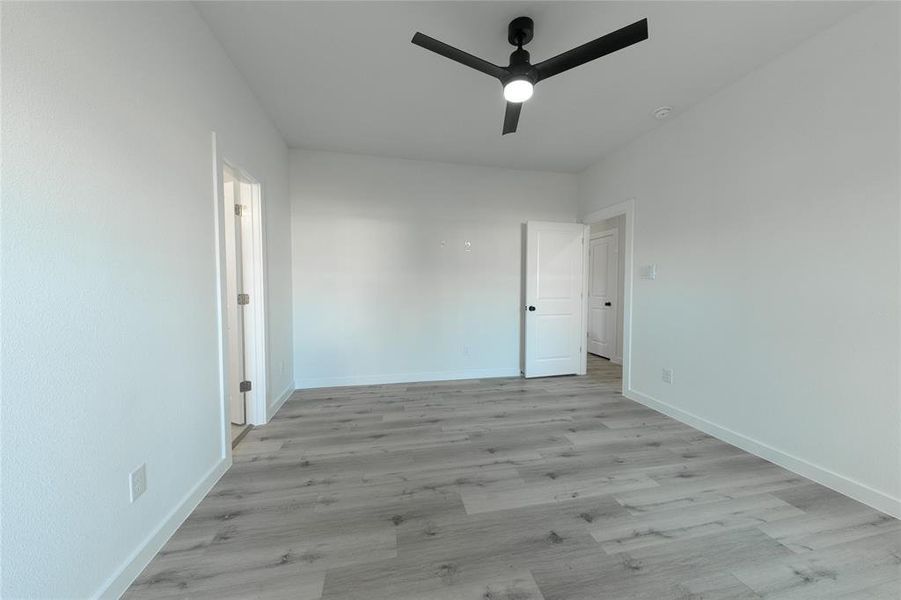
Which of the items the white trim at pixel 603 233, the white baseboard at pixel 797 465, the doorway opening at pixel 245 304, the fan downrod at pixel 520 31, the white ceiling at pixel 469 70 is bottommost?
the white baseboard at pixel 797 465

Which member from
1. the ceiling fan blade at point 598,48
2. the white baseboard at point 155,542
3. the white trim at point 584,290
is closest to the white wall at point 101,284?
the white baseboard at point 155,542

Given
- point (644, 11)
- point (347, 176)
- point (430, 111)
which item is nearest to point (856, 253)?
point (644, 11)

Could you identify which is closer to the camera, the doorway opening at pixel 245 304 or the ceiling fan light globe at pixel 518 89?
the ceiling fan light globe at pixel 518 89

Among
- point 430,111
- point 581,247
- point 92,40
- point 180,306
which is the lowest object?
point 180,306

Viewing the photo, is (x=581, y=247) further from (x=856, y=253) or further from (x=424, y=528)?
(x=424, y=528)

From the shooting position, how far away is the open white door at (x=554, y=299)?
4.04 m

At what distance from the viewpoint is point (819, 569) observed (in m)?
1.33

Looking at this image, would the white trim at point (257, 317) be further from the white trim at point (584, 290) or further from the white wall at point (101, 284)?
the white trim at point (584, 290)

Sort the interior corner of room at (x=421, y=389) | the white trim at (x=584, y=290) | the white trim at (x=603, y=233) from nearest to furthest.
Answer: the interior corner of room at (x=421, y=389) < the white trim at (x=584, y=290) < the white trim at (x=603, y=233)

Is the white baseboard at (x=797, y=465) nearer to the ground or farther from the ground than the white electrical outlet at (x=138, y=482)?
nearer to the ground

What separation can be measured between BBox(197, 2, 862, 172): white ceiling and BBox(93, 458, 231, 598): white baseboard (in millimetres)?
2635

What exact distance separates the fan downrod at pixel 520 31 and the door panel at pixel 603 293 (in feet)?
13.9

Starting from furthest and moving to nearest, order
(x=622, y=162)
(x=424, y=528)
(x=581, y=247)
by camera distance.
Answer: (x=581, y=247)
(x=622, y=162)
(x=424, y=528)

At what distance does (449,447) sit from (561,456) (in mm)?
807
